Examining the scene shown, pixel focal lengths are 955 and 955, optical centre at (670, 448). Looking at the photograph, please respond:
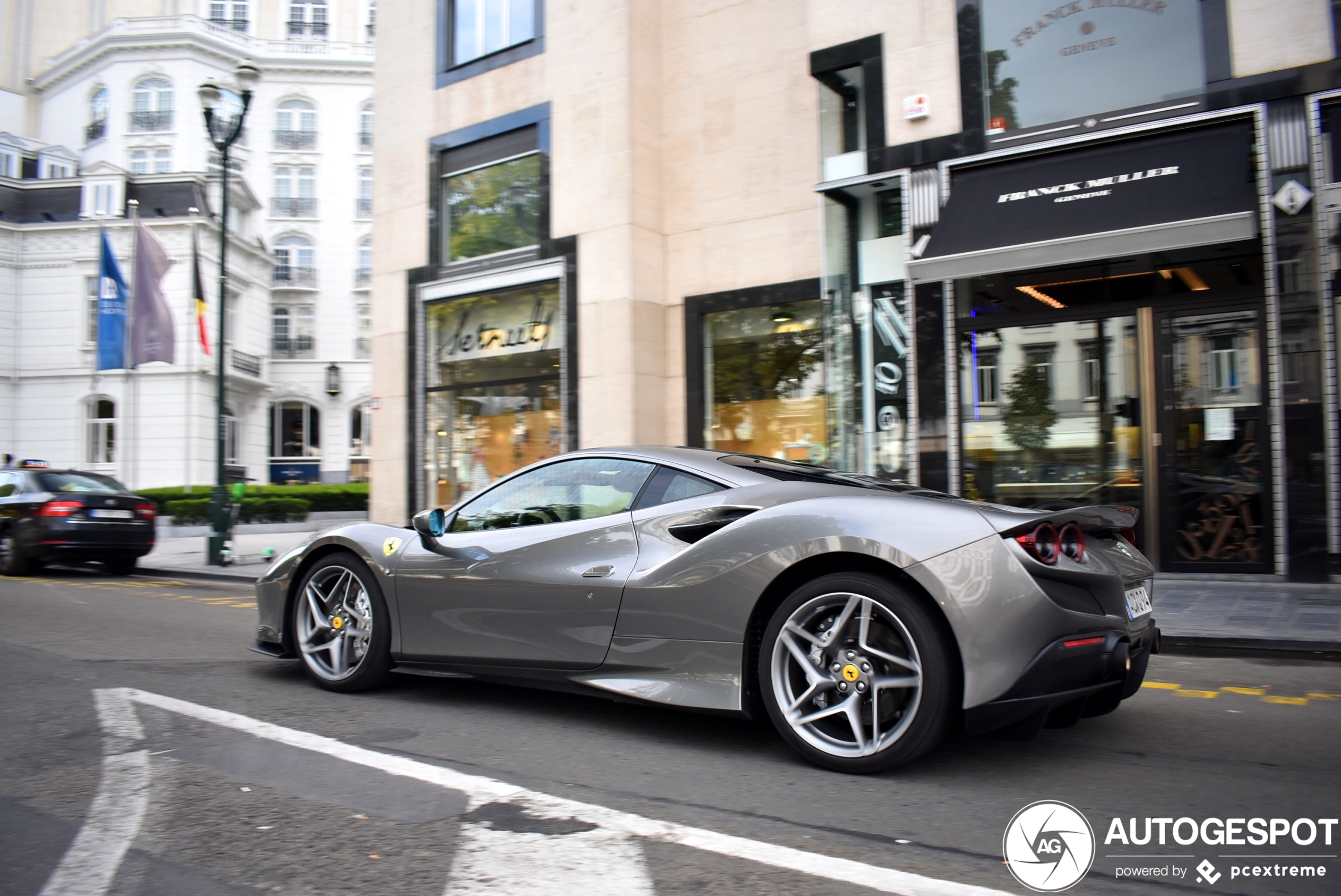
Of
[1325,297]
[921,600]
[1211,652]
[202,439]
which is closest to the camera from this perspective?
[921,600]

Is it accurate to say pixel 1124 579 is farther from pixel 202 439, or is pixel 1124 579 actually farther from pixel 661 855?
pixel 202 439

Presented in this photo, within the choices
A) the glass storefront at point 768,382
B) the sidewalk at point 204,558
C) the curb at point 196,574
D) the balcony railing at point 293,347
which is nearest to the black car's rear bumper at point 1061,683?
the sidewalk at point 204,558

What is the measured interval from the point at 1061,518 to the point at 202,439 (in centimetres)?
3271

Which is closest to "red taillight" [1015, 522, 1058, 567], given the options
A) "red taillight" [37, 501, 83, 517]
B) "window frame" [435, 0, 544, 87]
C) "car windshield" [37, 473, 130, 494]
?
"red taillight" [37, 501, 83, 517]

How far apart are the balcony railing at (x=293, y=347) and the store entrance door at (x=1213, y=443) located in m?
36.0

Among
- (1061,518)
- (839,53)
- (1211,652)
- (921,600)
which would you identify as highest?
(839,53)

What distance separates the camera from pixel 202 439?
3144cm

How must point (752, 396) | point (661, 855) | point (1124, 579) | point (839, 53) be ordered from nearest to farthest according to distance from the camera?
point (661, 855)
point (1124, 579)
point (839, 53)
point (752, 396)

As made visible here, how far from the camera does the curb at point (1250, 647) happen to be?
5773 mm

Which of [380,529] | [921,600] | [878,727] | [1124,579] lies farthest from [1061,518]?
[380,529]

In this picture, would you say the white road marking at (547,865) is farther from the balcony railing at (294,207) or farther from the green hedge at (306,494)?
the balcony railing at (294,207)

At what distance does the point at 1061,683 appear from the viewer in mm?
3080

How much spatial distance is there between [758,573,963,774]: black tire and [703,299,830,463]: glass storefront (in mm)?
8461

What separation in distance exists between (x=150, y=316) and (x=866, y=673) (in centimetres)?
1805
